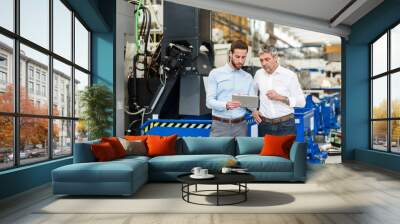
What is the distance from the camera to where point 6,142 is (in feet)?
15.1

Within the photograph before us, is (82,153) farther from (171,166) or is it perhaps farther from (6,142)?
(171,166)

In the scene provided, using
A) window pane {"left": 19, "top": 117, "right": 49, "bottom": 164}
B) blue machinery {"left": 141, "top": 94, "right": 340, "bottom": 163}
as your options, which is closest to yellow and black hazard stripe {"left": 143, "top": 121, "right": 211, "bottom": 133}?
blue machinery {"left": 141, "top": 94, "right": 340, "bottom": 163}

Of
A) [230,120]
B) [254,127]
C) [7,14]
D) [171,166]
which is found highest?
[7,14]

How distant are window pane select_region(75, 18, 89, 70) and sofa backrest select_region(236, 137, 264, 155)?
10.8 ft

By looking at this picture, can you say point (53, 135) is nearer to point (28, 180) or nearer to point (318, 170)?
point (28, 180)

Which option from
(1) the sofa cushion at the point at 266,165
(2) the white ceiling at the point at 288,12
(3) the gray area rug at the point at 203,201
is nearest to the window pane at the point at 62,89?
(3) the gray area rug at the point at 203,201

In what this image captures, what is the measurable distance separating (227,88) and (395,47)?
314cm

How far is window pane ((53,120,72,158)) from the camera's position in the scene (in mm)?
6254

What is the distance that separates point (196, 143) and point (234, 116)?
1.20 meters

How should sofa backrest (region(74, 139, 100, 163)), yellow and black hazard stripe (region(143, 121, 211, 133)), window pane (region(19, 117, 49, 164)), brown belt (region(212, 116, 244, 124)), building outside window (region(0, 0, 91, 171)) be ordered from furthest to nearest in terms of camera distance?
1. yellow and black hazard stripe (region(143, 121, 211, 133))
2. brown belt (region(212, 116, 244, 124))
3. window pane (region(19, 117, 49, 164))
4. sofa backrest (region(74, 139, 100, 163))
5. building outside window (region(0, 0, 91, 171))

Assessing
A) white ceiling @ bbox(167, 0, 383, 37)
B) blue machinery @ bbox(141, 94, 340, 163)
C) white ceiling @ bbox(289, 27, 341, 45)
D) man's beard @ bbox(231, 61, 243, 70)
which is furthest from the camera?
white ceiling @ bbox(289, 27, 341, 45)

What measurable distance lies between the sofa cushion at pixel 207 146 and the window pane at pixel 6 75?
241 centimetres

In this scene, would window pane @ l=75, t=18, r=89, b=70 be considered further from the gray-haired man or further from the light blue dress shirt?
the gray-haired man

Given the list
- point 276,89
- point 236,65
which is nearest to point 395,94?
point 276,89
